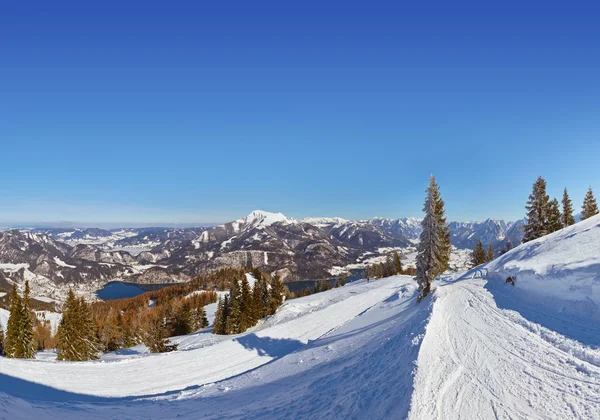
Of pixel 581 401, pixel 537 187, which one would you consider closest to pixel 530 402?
pixel 581 401

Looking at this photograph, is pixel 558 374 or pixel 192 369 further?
pixel 192 369

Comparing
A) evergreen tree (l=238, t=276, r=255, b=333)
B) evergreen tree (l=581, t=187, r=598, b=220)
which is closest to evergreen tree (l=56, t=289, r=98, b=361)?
evergreen tree (l=238, t=276, r=255, b=333)

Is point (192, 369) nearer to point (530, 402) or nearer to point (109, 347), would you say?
point (530, 402)

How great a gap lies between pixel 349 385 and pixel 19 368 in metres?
24.1

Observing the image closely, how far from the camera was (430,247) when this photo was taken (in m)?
29.7

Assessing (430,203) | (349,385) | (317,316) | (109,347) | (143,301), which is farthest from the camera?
(143,301)

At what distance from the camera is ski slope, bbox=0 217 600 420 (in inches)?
359

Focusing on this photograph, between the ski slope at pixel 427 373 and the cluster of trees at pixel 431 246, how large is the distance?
344 centimetres

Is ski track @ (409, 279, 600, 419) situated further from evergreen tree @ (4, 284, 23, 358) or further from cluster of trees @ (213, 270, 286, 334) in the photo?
evergreen tree @ (4, 284, 23, 358)

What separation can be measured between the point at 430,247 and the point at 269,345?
20.6 metres

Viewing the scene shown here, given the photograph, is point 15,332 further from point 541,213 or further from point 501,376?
point 541,213

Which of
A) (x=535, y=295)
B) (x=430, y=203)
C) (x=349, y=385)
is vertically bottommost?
(x=349, y=385)

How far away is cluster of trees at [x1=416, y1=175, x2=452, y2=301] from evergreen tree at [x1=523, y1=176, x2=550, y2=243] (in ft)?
87.0

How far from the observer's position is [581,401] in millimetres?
8148
